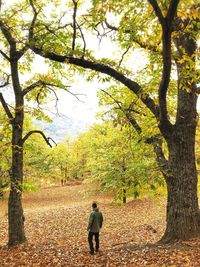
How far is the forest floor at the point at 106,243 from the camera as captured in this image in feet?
31.0

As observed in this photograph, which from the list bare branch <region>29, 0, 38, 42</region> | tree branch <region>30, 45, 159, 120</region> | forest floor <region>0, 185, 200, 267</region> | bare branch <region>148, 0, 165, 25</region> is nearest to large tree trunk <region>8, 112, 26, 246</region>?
forest floor <region>0, 185, 200, 267</region>

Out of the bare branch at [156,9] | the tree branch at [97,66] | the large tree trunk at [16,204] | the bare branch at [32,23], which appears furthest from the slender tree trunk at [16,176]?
the bare branch at [156,9]

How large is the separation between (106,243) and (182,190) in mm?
6643

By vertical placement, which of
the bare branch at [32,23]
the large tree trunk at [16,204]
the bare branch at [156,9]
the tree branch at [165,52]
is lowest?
the large tree trunk at [16,204]

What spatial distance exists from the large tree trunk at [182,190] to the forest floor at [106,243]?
0.50 m

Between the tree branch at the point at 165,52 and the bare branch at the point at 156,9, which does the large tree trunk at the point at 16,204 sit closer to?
the tree branch at the point at 165,52

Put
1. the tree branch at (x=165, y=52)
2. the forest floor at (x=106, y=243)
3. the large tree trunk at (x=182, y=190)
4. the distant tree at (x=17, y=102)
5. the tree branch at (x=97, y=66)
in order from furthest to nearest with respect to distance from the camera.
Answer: the distant tree at (x=17, y=102)
the large tree trunk at (x=182, y=190)
the tree branch at (x=97, y=66)
the forest floor at (x=106, y=243)
the tree branch at (x=165, y=52)

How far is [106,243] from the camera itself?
51.8 ft

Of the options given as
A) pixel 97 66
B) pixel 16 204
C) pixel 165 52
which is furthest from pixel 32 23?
pixel 16 204

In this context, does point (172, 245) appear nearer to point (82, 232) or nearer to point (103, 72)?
point (103, 72)

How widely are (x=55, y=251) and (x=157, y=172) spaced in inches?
188

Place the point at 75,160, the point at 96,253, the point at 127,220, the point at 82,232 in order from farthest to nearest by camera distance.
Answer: the point at 75,160 → the point at 127,220 → the point at 82,232 → the point at 96,253

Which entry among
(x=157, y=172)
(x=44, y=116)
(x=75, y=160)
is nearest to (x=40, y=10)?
(x=44, y=116)

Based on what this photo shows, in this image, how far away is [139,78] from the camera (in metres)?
13.7
